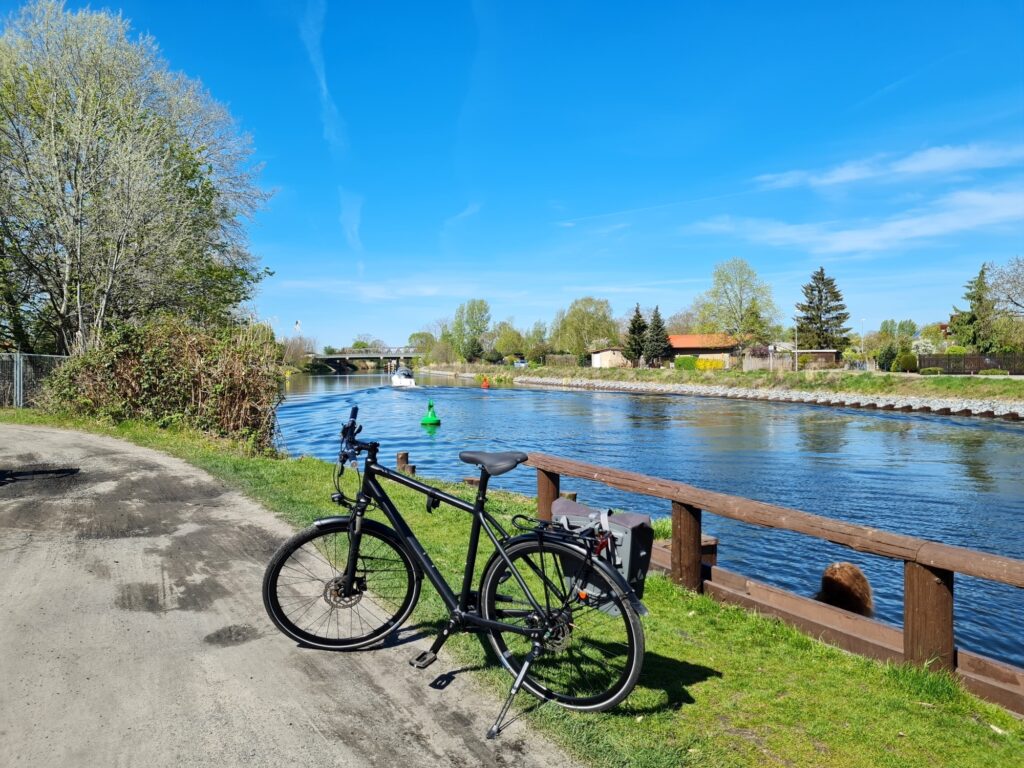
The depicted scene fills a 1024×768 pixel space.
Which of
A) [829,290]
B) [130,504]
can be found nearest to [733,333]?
[829,290]

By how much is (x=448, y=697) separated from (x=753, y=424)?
32003 mm

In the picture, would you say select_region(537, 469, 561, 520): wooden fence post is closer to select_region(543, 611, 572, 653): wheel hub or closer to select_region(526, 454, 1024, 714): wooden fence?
select_region(526, 454, 1024, 714): wooden fence

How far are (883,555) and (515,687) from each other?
2345 millimetres

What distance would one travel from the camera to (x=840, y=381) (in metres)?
48.4

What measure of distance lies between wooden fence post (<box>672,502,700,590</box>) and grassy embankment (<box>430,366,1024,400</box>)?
39.1m

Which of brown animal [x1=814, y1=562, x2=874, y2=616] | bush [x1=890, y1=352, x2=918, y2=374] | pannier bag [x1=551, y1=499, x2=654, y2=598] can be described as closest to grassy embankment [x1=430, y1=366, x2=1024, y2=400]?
bush [x1=890, y1=352, x2=918, y2=374]

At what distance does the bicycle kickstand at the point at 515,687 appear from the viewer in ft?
10.3

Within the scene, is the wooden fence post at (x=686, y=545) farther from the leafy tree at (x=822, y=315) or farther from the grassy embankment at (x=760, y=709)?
the leafy tree at (x=822, y=315)

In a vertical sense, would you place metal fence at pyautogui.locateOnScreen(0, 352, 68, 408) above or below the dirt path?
above

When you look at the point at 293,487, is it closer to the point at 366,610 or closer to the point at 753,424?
the point at 366,610

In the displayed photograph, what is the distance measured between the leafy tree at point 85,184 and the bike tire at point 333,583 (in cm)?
1626

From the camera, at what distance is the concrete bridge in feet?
385

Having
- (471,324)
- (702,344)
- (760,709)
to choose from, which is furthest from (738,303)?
(760,709)

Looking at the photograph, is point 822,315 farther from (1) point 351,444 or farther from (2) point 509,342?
(1) point 351,444
